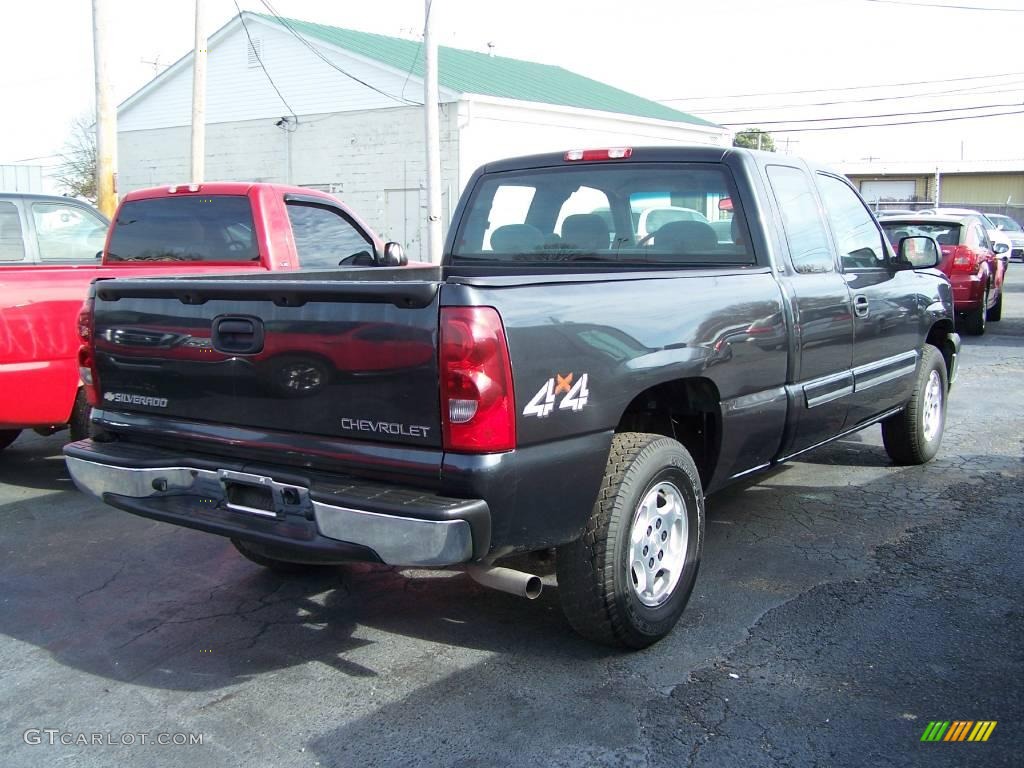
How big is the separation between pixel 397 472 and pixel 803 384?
8.05 feet

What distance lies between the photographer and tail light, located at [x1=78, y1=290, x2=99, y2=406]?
4039 mm

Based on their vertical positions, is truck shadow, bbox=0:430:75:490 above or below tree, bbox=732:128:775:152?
below

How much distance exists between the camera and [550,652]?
3.88 m

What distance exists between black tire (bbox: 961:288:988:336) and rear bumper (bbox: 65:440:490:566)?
497 inches

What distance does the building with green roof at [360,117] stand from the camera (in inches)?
968

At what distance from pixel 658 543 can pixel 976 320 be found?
11754 mm

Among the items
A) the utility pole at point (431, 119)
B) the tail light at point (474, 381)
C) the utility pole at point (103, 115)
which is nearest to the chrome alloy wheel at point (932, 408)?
the tail light at point (474, 381)

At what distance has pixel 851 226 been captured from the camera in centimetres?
579

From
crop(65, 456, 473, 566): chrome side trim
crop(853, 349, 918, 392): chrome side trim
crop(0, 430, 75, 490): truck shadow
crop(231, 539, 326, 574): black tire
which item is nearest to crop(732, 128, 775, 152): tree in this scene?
crop(853, 349, 918, 392): chrome side trim

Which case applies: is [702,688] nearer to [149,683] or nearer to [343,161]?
[149,683]

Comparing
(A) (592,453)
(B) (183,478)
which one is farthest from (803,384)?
(B) (183,478)

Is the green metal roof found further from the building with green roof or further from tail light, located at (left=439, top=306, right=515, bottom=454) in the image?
tail light, located at (left=439, top=306, right=515, bottom=454)

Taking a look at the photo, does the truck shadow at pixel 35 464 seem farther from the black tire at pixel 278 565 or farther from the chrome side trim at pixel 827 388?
the chrome side trim at pixel 827 388

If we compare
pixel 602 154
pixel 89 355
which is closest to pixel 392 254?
pixel 602 154
